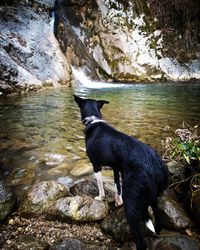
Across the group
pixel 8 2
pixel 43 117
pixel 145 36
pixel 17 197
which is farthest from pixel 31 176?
pixel 145 36

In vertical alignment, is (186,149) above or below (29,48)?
below

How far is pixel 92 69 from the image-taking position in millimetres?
21641

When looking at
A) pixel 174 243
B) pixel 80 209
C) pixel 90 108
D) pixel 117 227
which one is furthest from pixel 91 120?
pixel 174 243

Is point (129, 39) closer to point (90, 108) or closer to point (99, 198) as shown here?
point (90, 108)

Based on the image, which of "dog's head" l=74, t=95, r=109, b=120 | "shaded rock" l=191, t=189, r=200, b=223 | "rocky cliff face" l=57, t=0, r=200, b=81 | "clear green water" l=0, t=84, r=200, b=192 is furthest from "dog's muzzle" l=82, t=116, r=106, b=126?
"rocky cliff face" l=57, t=0, r=200, b=81

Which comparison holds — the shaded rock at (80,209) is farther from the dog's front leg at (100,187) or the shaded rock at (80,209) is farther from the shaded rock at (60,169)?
the shaded rock at (60,169)

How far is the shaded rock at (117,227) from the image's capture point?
2.88 m

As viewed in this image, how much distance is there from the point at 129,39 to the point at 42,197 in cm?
2203

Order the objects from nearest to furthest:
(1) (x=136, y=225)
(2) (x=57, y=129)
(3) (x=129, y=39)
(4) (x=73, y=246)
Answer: (1) (x=136, y=225) < (4) (x=73, y=246) < (2) (x=57, y=129) < (3) (x=129, y=39)

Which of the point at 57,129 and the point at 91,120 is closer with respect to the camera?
the point at 91,120

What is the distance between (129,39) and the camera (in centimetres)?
2359

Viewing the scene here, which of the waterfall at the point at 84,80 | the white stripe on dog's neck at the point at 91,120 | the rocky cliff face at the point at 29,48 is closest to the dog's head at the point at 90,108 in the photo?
the white stripe on dog's neck at the point at 91,120

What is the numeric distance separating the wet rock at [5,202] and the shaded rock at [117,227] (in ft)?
3.86

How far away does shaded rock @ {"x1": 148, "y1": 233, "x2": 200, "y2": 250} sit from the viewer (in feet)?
8.40
